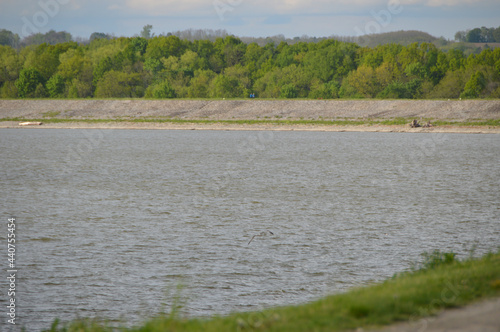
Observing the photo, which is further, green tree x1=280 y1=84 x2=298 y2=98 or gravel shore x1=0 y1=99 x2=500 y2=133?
green tree x1=280 y1=84 x2=298 y2=98

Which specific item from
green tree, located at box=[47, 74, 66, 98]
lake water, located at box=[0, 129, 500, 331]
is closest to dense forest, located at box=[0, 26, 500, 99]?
green tree, located at box=[47, 74, 66, 98]

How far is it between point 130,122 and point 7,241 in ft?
256

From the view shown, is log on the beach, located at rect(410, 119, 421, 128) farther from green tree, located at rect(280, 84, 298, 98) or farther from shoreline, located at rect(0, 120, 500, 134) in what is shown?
green tree, located at rect(280, 84, 298, 98)

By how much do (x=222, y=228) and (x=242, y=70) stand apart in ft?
370

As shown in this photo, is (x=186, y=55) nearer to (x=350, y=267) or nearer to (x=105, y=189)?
(x=105, y=189)

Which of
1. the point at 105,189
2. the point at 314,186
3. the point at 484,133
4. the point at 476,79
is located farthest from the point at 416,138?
the point at 105,189

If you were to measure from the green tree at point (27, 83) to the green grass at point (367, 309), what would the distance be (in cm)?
12643

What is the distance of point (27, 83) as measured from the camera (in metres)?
125

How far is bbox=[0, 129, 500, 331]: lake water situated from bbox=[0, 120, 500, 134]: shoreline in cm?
3141

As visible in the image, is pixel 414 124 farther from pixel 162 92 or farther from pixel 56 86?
pixel 56 86

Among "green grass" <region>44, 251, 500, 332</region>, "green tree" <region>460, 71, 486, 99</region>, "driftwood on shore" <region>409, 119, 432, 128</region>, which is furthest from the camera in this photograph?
"green tree" <region>460, 71, 486, 99</region>

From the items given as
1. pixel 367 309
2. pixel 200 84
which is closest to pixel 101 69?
pixel 200 84

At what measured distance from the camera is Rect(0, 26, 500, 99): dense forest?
106 metres

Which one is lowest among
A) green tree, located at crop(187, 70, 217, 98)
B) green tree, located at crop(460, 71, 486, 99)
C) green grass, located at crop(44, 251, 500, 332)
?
green grass, located at crop(44, 251, 500, 332)
